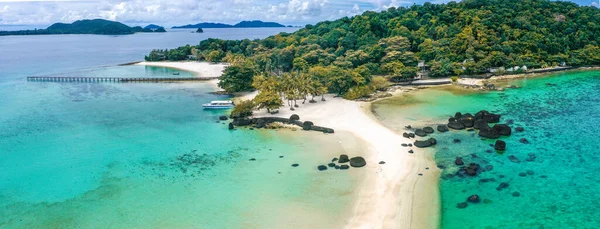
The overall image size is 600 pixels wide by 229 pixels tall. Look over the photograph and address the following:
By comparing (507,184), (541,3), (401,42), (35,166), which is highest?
(541,3)

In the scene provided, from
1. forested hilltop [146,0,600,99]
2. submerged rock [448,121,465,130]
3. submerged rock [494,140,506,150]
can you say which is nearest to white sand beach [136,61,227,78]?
forested hilltop [146,0,600,99]

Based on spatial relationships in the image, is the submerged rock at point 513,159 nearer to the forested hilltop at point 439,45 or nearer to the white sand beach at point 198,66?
the forested hilltop at point 439,45

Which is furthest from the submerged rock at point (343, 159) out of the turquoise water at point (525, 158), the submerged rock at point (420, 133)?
the submerged rock at point (420, 133)

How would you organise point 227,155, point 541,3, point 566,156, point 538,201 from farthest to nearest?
point 541,3 < point 227,155 < point 566,156 < point 538,201

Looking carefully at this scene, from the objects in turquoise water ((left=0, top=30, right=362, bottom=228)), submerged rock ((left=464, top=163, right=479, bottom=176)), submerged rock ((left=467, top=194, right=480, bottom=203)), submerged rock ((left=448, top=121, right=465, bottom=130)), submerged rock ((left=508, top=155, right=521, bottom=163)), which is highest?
submerged rock ((left=448, top=121, right=465, bottom=130))

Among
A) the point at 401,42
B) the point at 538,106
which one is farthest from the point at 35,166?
the point at 401,42

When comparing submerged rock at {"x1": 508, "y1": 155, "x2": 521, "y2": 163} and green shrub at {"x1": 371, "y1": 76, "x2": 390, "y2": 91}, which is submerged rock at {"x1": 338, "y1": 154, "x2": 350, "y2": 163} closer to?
submerged rock at {"x1": 508, "y1": 155, "x2": 521, "y2": 163}

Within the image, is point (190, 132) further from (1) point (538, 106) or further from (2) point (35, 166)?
(1) point (538, 106)
